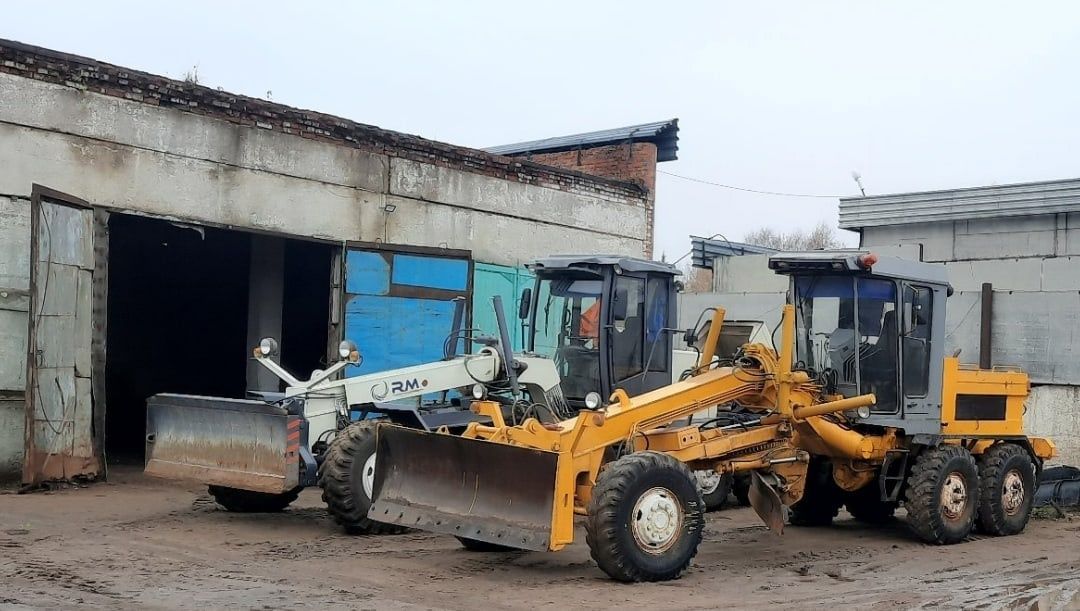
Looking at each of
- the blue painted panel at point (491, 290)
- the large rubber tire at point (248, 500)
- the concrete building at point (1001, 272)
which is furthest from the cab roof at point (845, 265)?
the concrete building at point (1001, 272)

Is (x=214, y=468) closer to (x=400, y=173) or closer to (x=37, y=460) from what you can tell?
(x=37, y=460)

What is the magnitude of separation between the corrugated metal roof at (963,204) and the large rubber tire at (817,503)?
512 inches

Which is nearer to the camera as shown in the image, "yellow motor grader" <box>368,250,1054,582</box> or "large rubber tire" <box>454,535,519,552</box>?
"yellow motor grader" <box>368,250,1054,582</box>

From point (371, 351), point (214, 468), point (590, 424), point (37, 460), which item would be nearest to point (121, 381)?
point (371, 351)

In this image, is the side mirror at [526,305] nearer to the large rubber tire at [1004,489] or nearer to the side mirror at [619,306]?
the side mirror at [619,306]

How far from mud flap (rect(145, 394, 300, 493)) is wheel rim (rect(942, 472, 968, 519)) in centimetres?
609

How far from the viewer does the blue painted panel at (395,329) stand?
1602cm

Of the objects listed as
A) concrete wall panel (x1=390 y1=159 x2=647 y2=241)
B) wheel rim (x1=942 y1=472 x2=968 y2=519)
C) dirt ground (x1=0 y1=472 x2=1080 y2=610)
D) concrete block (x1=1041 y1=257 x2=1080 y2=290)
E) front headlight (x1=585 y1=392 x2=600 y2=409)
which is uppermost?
concrete wall panel (x1=390 y1=159 x2=647 y2=241)

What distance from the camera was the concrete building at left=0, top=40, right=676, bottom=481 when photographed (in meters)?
12.8

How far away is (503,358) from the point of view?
10.9m

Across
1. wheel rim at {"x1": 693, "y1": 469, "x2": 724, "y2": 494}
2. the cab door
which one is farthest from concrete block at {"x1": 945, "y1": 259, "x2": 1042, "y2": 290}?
the cab door

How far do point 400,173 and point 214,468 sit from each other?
698 centimetres

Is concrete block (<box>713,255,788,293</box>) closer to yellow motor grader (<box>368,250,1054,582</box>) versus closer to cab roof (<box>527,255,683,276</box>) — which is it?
yellow motor grader (<box>368,250,1054,582</box>)

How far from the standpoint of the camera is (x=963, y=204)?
79.0 ft
